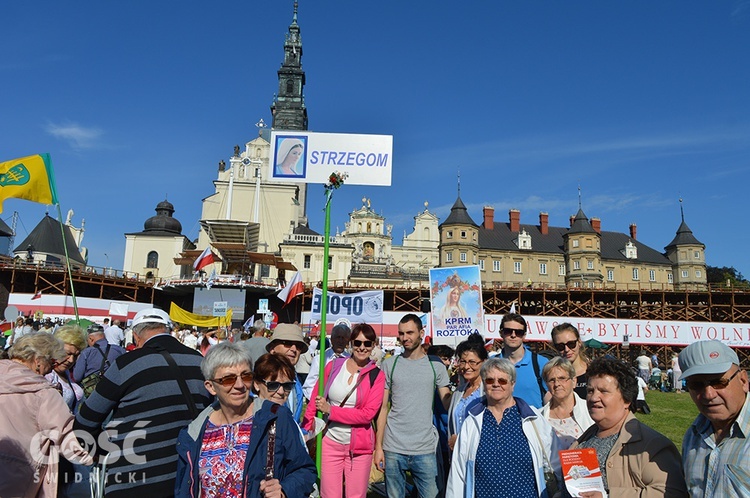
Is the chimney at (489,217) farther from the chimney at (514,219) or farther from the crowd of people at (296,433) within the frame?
the crowd of people at (296,433)

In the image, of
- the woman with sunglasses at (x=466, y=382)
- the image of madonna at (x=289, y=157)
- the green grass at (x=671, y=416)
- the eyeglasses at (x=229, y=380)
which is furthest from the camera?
the green grass at (x=671, y=416)

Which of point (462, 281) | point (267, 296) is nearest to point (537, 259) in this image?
point (267, 296)

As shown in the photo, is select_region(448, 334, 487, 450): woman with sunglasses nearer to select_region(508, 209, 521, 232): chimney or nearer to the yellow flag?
the yellow flag

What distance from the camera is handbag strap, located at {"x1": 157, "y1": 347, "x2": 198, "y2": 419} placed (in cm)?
344

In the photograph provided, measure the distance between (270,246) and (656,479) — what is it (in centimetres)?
6133

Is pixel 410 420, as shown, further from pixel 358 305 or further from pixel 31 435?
pixel 358 305

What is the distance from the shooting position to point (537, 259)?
7619cm

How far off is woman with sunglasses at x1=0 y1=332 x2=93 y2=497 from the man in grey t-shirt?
2.53m

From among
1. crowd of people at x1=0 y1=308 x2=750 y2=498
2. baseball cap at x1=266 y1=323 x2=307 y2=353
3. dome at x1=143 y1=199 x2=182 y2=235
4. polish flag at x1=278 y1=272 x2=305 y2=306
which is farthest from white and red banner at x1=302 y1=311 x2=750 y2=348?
dome at x1=143 y1=199 x2=182 y2=235

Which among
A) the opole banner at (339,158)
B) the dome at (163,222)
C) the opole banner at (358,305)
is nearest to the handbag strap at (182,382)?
the opole banner at (339,158)

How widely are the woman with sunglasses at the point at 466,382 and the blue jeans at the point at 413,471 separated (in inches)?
13.5

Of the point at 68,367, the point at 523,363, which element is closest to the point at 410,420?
the point at 523,363

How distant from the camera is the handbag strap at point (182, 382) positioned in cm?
344

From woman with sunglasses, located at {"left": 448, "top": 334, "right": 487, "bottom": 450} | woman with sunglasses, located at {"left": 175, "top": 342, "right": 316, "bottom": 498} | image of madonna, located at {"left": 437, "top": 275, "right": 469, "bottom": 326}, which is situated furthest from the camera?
image of madonna, located at {"left": 437, "top": 275, "right": 469, "bottom": 326}
